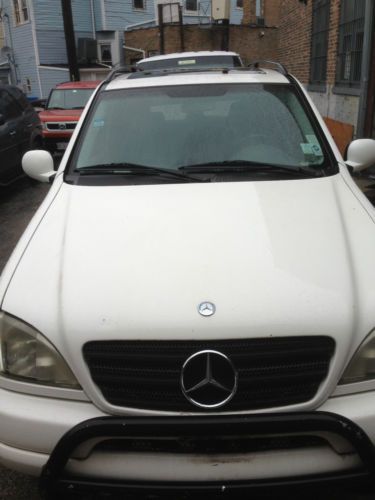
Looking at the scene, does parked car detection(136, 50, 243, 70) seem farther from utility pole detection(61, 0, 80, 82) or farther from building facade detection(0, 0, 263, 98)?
building facade detection(0, 0, 263, 98)

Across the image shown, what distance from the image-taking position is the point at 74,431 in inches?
74.6

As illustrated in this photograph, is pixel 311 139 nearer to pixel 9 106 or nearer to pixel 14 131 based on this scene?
pixel 14 131

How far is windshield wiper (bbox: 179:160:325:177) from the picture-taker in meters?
2.97

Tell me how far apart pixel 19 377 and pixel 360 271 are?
141 cm

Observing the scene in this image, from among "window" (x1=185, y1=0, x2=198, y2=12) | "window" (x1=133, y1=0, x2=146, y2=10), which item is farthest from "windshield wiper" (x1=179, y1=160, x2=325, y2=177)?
"window" (x1=185, y1=0, x2=198, y2=12)

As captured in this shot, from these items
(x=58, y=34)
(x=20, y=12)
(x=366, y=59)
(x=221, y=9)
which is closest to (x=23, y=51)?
(x=20, y=12)

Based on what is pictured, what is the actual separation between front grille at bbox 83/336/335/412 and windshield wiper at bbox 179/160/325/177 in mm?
1302

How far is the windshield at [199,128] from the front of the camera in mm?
3145

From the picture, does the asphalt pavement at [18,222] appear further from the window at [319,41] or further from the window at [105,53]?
the window at [105,53]

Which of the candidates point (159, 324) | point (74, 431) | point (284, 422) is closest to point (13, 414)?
point (74, 431)

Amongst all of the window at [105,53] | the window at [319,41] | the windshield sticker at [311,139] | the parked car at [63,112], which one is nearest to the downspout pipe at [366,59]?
the window at [319,41]

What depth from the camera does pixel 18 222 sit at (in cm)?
716

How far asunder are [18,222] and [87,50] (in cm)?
1851

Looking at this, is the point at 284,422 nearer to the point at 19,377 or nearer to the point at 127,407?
the point at 127,407
